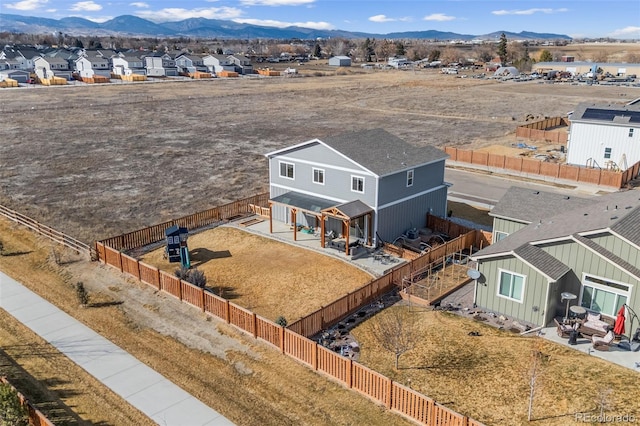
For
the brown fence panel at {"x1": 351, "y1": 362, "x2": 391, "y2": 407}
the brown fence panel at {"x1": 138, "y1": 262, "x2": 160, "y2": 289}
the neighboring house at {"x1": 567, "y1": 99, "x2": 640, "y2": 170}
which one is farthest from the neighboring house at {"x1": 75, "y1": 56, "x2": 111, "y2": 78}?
the brown fence panel at {"x1": 351, "y1": 362, "x2": 391, "y2": 407}

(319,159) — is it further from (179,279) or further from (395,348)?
(395,348)

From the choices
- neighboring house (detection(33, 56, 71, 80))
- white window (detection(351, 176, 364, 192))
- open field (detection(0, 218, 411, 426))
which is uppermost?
neighboring house (detection(33, 56, 71, 80))

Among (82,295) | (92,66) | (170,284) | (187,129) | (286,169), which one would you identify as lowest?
(82,295)

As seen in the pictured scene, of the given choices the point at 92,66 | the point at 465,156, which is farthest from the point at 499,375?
the point at 92,66

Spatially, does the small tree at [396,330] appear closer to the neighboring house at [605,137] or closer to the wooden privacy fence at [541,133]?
the neighboring house at [605,137]

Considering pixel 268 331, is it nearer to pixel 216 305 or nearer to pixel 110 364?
pixel 216 305

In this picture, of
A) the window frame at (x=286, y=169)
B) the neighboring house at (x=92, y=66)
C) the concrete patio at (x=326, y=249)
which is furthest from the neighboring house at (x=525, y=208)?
the neighboring house at (x=92, y=66)

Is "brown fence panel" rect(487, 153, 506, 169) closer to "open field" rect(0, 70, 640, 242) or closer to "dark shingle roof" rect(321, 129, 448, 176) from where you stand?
"open field" rect(0, 70, 640, 242)
